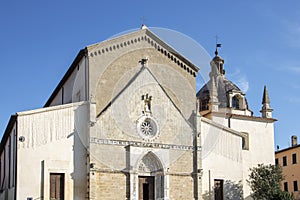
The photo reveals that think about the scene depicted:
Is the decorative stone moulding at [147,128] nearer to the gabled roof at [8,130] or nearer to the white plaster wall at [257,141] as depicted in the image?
the gabled roof at [8,130]

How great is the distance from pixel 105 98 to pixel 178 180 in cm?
712

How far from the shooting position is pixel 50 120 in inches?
1258

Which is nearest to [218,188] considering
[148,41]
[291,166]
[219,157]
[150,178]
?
[219,157]

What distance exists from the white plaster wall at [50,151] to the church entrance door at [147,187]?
3998 mm

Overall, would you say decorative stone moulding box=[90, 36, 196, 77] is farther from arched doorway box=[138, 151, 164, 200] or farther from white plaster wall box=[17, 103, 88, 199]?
arched doorway box=[138, 151, 164, 200]


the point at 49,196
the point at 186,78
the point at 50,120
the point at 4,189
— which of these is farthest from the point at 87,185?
the point at 186,78

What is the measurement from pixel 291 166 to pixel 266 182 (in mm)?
20171

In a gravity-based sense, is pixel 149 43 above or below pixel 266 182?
above

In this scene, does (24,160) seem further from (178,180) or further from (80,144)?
(178,180)

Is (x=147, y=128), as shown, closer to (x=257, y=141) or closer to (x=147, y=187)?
(x=147, y=187)

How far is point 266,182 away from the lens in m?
37.2

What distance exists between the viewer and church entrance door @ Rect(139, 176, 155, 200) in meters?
34.3

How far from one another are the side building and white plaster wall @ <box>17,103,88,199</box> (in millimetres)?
28717

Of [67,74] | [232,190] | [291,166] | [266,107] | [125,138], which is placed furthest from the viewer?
[291,166]
